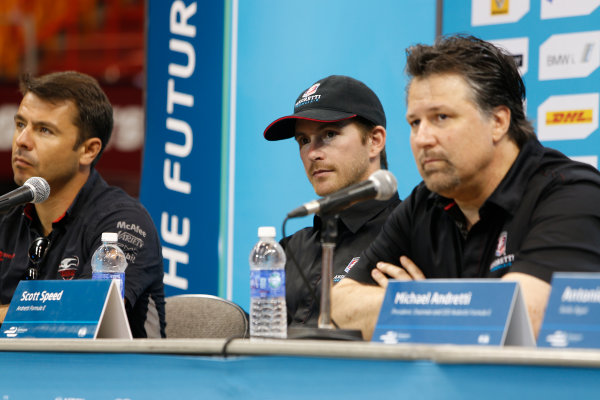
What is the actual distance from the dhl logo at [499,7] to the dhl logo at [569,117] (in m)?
0.41

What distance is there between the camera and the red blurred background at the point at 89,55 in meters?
7.28

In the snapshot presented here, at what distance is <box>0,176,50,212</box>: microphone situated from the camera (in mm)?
2006

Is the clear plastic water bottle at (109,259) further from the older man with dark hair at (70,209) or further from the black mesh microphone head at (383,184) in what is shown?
the black mesh microphone head at (383,184)

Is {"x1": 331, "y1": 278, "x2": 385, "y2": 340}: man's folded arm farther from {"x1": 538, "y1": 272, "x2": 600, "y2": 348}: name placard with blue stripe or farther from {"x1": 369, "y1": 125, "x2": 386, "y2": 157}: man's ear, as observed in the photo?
{"x1": 369, "y1": 125, "x2": 386, "y2": 157}: man's ear

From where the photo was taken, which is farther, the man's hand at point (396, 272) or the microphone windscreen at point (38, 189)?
the microphone windscreen at point (38, 189)

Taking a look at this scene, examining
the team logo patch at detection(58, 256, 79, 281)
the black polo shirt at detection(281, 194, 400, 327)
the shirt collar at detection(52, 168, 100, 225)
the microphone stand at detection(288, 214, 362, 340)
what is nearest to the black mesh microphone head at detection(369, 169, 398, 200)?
the microphone stand at detection(288, 214, 362, 340)

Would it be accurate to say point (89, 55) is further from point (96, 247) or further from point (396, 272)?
point (396, 272)

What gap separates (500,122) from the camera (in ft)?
6.68

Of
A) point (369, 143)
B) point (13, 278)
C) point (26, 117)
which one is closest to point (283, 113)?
point (369, 143)

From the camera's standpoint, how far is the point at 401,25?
125 inches

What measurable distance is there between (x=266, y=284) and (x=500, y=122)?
731 mm

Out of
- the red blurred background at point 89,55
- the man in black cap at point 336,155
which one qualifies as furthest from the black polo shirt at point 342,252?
the red blurred background at point 89,55

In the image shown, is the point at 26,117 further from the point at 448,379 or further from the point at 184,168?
the point at 448,379

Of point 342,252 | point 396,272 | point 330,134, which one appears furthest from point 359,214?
point 396,272
